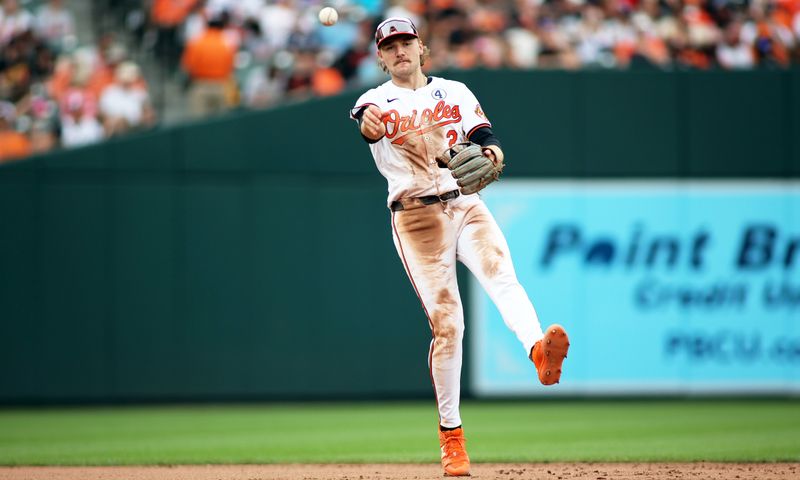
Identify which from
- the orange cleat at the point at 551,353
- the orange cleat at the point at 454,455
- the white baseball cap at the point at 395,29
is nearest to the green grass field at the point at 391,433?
the orange cleat at the point at 454,455

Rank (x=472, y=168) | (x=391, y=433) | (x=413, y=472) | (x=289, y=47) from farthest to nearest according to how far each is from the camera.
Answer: (x=289, y=47) → (x=391, y=433) → (x=413, y=472) → (x=472, y=168)

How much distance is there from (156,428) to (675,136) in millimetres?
6166

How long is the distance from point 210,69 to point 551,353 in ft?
25.6

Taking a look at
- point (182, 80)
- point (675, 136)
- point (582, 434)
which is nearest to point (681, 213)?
point (675, 136)

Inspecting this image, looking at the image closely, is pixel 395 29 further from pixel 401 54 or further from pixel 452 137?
pixel 452 137

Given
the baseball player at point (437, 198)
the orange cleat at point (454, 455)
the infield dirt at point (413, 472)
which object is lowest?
the infield dirt at point (413, 472)

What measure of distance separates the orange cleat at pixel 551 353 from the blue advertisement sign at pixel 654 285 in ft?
21.2

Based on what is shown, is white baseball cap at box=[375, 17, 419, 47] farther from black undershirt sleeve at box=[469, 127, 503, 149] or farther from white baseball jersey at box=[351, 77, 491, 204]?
black undershirt sleeve at box=[469, 127, 503, 149]

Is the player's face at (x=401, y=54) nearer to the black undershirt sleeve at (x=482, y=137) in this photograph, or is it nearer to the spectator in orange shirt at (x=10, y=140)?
the black undershirt sleeve at (x=482, y=137)

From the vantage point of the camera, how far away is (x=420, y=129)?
5.79 meters

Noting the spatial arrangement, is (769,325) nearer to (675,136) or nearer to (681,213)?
(681,213)

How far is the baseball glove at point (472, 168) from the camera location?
5520mm

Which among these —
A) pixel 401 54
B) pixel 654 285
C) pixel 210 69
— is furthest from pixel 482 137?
pixel 210 69

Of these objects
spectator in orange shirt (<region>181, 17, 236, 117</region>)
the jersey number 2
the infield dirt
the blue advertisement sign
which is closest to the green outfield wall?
the blue advertisement sign
